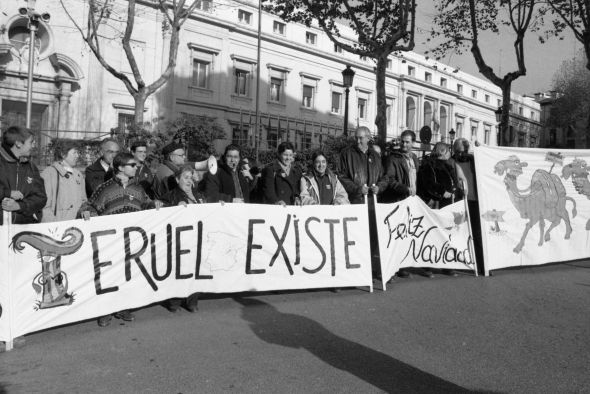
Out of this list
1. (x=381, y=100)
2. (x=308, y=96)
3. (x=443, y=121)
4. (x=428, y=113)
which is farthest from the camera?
(x=443, y=121)

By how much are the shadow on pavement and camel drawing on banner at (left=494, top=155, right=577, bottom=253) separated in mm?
4632

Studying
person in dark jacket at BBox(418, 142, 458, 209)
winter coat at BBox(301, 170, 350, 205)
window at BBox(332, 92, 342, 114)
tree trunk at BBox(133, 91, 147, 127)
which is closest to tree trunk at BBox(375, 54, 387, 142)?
tree trunk at BBox(133, 91, 147, 127)

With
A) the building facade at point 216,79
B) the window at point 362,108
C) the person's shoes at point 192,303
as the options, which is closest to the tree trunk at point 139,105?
the building facade at point 216,79

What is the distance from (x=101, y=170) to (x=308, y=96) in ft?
109

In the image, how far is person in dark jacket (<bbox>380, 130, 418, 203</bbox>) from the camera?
7.90 meters

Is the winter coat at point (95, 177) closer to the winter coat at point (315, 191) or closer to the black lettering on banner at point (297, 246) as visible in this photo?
the black lettering on banner at point (297, 246)

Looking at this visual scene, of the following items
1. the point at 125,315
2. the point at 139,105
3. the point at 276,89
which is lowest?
the point at 125,315

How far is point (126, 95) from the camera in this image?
92.0ft

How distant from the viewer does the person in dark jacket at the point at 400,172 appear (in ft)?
25.9

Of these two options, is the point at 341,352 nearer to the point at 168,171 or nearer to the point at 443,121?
the point at 168,171

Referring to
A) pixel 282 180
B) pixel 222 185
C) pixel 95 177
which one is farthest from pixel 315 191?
pixel 95 177

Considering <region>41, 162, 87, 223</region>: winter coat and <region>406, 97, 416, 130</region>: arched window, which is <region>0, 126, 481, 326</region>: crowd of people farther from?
<region>406, 97, 416, 130</region>: arched window

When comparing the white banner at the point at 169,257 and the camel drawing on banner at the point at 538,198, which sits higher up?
the camel drawing on banner at the point at 538,198

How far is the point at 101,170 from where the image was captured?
6625 millimetres
